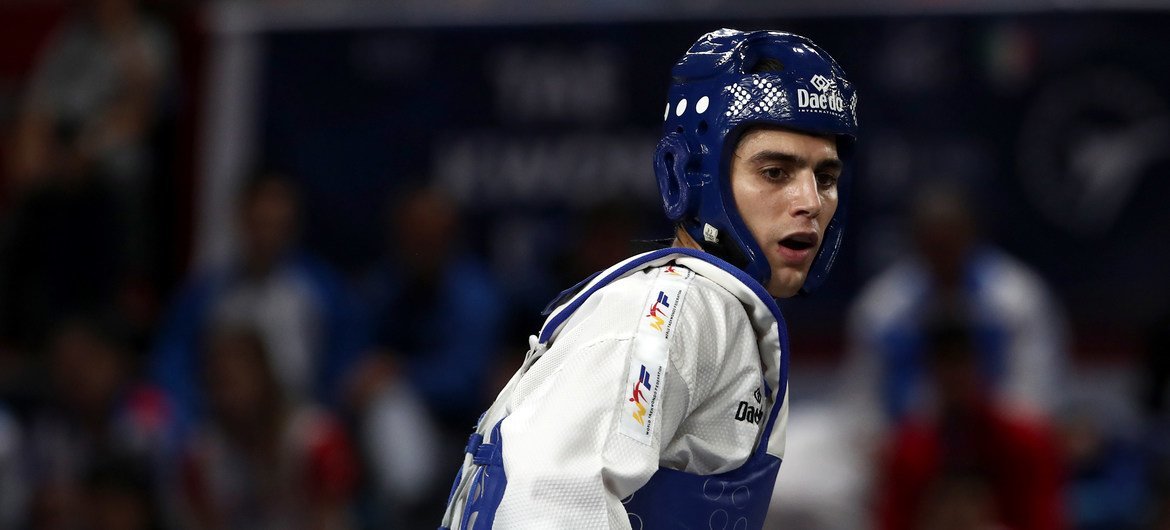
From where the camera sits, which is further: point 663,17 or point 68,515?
point 663,17

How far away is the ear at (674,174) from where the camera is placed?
3932mm

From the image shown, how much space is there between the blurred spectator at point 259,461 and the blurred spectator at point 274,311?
66cm

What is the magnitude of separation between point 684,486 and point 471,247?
6146 millimetres

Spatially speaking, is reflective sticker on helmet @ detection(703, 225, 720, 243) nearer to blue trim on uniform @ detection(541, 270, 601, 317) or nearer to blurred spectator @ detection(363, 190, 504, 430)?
blue trim on uniform @ detection(541, 270, 601, 317)

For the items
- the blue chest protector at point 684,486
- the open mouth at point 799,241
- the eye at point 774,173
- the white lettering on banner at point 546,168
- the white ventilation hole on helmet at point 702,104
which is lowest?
the white lettering on banner at point 546,168

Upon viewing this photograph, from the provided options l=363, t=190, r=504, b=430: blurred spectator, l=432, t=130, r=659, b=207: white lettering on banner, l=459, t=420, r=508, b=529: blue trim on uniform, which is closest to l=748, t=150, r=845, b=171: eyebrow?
l=459, t=420, r=508, b=529: blue trim on uniform

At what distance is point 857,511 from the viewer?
7910 millimetres

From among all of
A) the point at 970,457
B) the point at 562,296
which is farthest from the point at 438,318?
the point at 562,296

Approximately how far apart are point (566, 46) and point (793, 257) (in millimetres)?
5976

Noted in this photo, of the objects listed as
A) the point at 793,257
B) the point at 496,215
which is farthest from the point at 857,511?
the point at 793,257

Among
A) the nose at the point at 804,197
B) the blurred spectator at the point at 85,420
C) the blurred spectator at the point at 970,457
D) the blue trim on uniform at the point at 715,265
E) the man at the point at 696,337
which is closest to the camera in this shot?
the man at the point at 696,337

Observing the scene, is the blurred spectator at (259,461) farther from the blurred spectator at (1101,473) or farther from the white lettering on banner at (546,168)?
the blurred spectator at (1101,473)

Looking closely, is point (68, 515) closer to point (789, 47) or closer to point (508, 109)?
point (508, 109)

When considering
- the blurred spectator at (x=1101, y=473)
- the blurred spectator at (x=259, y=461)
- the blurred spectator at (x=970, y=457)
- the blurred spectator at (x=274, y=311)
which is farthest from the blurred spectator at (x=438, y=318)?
the blurred spectator at (x=1101, y=473)
